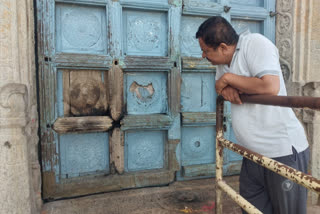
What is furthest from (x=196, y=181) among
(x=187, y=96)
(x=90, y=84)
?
(x=90, y=84)

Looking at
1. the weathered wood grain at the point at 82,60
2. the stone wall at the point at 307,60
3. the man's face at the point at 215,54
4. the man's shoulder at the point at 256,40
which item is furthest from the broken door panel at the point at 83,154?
the stone wall at the point at 307,60

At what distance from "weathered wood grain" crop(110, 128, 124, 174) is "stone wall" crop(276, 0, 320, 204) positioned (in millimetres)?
1751

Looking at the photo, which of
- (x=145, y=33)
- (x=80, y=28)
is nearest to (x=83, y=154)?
(x=80, y=28)

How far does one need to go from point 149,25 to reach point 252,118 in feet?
4.69

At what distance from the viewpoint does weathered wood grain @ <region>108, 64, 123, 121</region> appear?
2.09 metres

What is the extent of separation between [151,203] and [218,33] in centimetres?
150

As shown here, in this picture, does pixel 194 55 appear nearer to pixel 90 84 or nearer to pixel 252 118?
pixel 90 84

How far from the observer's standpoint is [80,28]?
202 cm

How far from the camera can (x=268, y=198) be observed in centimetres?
131

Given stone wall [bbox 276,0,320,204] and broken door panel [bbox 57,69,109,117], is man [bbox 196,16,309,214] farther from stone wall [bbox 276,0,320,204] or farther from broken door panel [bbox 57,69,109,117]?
stone wall [bbox 276,0,320,204]

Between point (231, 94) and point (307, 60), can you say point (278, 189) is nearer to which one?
point (231, 94)

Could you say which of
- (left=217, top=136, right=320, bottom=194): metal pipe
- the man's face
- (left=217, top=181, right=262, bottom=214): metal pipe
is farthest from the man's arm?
(left=217, top=181, right=262, bottom=214): metal pipe

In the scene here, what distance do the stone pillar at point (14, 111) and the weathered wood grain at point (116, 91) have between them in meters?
0.72

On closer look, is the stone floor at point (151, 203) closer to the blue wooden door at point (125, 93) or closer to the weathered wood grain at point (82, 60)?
the blue wooden door at point (125, 93)
